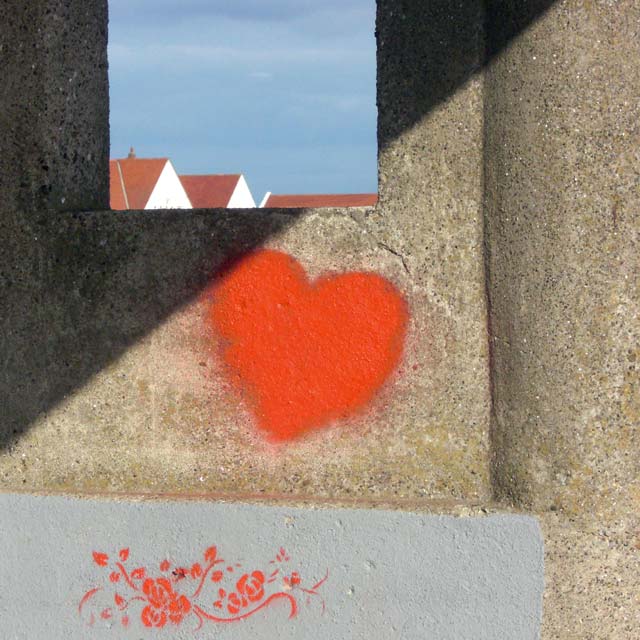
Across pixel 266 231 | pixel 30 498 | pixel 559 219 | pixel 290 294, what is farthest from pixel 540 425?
pixel 30 498

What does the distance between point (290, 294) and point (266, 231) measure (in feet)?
0.88

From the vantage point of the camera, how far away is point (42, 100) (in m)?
3.54

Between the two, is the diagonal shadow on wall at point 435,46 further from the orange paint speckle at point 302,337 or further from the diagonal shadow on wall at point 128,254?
the orange paint speckle at point 302,337

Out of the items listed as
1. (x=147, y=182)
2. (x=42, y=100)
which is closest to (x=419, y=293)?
(x=42, y=100)

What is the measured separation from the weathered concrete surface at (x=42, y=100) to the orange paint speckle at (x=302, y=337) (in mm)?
866

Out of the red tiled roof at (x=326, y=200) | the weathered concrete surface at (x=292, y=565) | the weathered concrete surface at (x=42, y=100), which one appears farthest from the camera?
the red tiled roof at (x=326, y=200)

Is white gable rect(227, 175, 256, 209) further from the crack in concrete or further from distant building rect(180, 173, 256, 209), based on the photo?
the crack in concrete

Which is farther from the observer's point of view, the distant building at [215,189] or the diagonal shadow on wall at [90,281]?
the distant building at [215,189]

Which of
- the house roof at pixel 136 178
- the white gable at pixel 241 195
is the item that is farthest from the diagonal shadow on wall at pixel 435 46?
the white gable at pixel 241 195

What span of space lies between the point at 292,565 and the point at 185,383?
0.84 metres

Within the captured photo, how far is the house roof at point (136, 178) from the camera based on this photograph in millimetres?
24156

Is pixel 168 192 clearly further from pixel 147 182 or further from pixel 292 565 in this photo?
pixel 292 565

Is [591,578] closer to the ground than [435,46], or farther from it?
closer to the ground

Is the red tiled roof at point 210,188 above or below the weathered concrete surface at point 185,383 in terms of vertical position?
above
